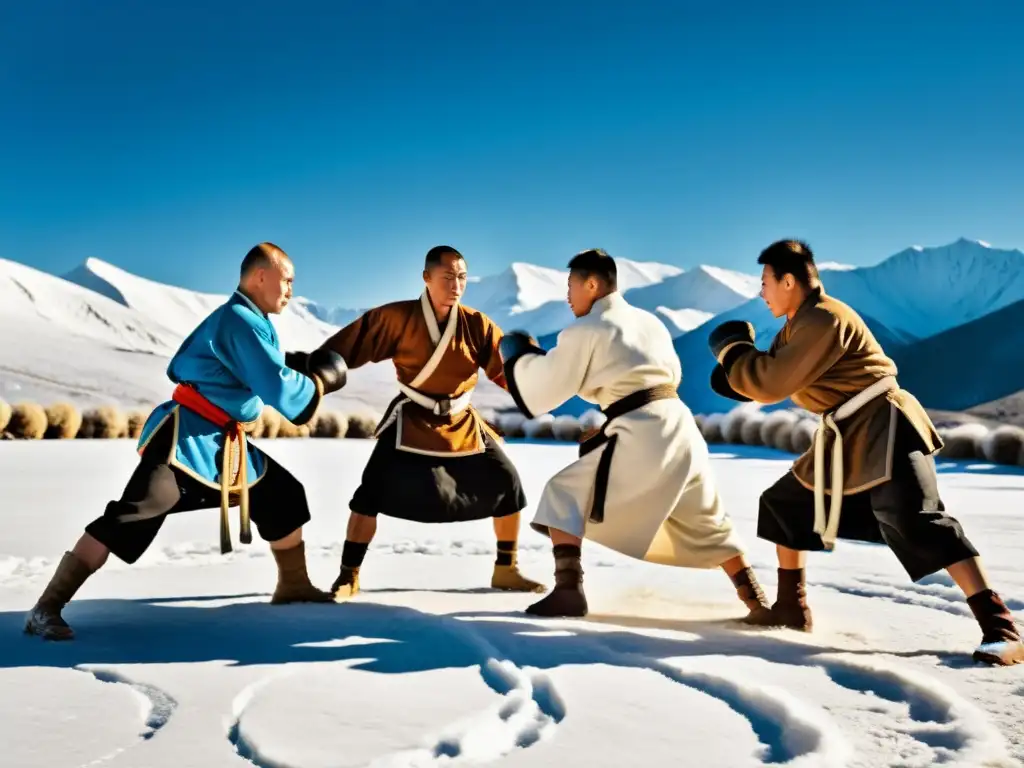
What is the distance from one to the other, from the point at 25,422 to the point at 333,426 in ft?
14.7

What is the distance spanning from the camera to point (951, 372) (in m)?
25.0

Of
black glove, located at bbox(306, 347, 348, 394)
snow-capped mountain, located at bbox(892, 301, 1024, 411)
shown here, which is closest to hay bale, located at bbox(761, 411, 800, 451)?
black glove, located at bbox(306, 347, 348, 394)

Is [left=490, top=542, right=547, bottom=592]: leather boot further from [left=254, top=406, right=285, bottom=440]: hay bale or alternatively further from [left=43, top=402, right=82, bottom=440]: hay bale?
[left=254, top=406, right=285, bottom=440]: hay bale

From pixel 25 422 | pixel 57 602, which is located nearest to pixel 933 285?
pixel 25 422

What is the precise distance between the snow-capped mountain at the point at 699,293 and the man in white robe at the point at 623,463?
2444 centimetres

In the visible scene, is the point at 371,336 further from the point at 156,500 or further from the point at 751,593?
the point at 751,593

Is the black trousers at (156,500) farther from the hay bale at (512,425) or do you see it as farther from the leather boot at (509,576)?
the hay bale at (512,425)

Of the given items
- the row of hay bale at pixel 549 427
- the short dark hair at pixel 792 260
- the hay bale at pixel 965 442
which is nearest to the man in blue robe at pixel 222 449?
the short dark hair at pixel 792 260

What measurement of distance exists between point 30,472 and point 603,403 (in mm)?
6825

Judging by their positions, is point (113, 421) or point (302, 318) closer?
point (113, 421)

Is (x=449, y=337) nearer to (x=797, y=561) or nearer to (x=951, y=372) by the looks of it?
(x=797, y=561)

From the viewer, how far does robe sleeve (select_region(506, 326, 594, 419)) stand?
3305mm

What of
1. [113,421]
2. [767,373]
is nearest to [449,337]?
[767,373]

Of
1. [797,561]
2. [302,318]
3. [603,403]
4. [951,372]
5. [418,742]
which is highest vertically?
[302,318]
